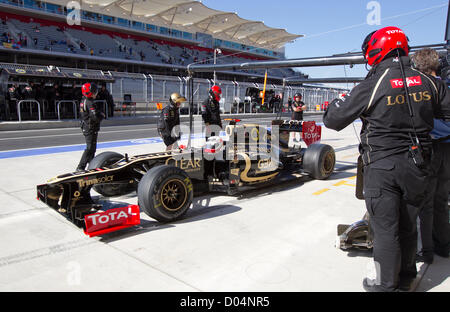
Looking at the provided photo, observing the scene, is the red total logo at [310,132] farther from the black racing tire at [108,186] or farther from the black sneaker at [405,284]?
the black sneaker at [405,284]

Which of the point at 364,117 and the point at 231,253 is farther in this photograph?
the point at 231,253

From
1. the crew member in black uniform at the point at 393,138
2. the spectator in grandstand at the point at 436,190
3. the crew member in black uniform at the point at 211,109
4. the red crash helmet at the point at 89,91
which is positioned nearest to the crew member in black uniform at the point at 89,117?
the red crash helmet at the point at 89,91

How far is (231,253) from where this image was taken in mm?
3373

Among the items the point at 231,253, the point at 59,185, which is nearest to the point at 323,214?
the point at 231,253

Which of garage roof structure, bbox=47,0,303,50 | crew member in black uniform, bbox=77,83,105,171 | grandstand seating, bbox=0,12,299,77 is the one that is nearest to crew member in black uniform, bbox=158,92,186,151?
crew member in black uniform, bbox=77,83,105,171

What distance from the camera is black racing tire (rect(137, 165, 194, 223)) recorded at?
3.90 metres

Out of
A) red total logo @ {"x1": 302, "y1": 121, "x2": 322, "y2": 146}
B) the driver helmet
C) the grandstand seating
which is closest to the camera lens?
the driver helmet

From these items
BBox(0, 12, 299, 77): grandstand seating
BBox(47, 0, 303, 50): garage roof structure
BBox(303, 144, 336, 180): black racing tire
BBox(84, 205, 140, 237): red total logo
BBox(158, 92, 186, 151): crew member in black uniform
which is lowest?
Answer: BBox(84, 205, 140, 237): red total logo

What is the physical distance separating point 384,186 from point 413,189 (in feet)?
0.65

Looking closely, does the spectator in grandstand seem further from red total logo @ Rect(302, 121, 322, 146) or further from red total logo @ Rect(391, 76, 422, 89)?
red total logo @ Rect(302, 121, 322, 146)

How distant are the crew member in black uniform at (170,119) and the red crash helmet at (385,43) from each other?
436cm

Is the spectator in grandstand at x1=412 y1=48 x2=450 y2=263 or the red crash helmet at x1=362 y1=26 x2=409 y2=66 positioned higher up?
the red crash helmet at x1=362 y1=26 x2=409 y2=66

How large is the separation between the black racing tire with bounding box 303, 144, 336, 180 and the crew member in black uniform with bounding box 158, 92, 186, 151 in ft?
8.68
